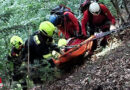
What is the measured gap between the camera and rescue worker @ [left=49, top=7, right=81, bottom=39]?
7418 mm

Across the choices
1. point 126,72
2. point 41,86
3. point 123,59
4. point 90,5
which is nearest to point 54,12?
point 90,5

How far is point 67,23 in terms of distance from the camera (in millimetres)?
7648

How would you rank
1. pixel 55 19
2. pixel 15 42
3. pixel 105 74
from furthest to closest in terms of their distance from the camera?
1. pixel 55 19
2. pixel 15 42
3. pixel 105 74

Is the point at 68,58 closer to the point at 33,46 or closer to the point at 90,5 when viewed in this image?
the point at 33,46

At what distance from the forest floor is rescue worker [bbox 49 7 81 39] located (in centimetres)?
111

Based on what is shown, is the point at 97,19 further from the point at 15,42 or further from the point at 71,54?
the point at 15,42

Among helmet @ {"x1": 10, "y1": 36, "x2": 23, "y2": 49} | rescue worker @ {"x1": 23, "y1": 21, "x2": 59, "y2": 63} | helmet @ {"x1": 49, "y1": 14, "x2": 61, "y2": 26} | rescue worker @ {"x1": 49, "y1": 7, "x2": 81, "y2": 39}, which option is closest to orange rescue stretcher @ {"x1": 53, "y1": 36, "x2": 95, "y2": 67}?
rescue worker @ {"x1": 23, "y1": 21, "x2": 59, "y2": 63}

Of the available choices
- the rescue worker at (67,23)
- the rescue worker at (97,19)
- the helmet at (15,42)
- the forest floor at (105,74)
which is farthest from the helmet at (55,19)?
the forest floor at (105,74)

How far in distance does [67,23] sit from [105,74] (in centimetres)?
262

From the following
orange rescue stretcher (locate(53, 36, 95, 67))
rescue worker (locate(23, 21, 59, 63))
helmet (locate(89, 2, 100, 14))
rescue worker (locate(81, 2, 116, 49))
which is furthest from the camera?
rescue worker (locate(81, 2, 116, 49))

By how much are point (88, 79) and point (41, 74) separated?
128 cm

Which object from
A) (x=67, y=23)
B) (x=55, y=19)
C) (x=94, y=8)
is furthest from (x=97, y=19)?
(x=55, y=19)

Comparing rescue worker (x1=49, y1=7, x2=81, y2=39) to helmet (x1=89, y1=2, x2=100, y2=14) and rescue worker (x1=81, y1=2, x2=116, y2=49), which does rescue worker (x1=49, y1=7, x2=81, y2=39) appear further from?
helmet (x1=89, y1=2, x2=100, y2=14)

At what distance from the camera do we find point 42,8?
9070mm
